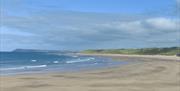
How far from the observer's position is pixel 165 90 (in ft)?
55.8

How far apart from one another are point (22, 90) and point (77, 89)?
262 centimetres

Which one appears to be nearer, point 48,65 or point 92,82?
point 92,82

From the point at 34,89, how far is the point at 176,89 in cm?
684

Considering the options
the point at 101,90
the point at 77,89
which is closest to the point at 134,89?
the point at 101,90

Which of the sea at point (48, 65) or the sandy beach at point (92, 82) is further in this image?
the sea at point (48, 65)

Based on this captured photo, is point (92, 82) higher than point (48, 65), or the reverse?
point (48, 65)

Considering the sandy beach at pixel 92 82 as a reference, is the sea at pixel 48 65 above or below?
above

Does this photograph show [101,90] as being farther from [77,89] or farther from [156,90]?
[156,90]

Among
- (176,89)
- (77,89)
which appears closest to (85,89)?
(77,89)

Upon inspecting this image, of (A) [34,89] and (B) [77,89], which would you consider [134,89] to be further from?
(A) [34,89]

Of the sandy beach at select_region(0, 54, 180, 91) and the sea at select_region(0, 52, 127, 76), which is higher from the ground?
the sea at select_region(0, 52, 127, 76)

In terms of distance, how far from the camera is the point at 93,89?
57.5ft

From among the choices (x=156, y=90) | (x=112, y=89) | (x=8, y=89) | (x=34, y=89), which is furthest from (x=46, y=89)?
(x=156, y=90)

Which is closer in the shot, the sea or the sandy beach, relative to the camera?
the sandy beach
